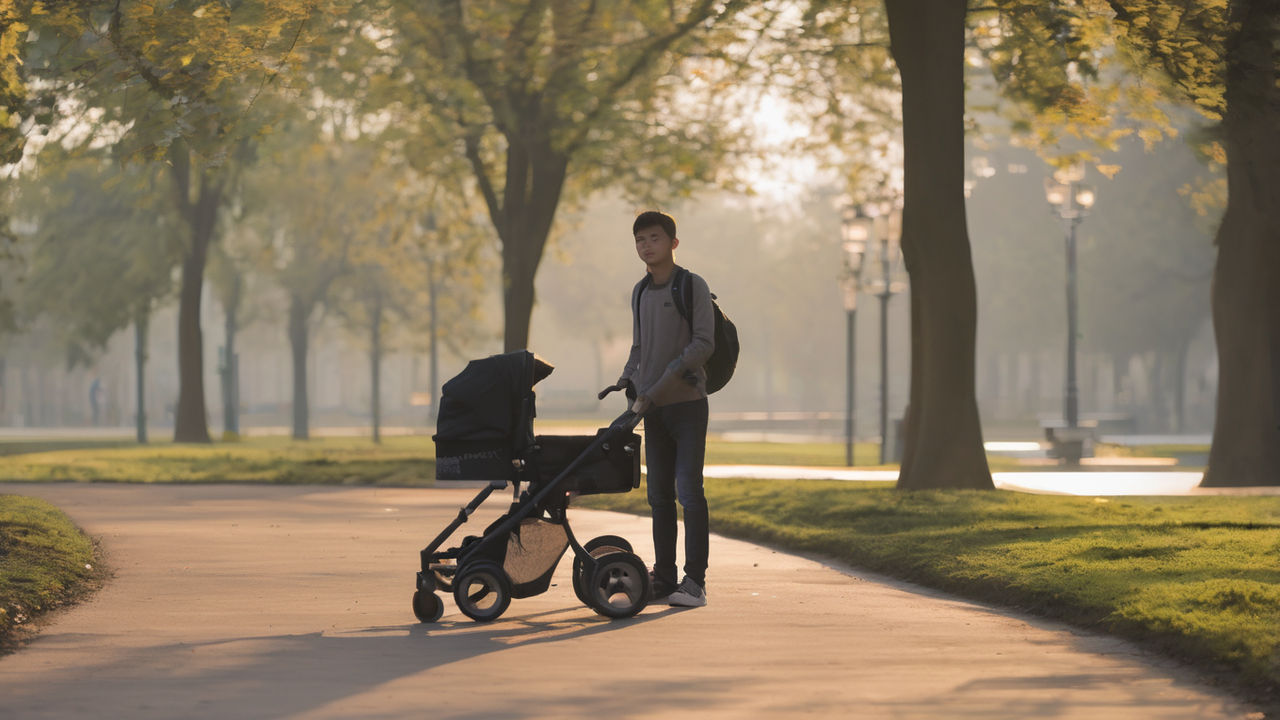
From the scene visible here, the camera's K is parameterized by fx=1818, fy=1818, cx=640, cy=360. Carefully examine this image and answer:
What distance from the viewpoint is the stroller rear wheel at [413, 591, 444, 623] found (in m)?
8.98

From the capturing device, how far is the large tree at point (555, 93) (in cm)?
2467

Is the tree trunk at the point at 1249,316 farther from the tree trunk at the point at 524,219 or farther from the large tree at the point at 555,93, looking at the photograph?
the tree trunk at the point at 524,219

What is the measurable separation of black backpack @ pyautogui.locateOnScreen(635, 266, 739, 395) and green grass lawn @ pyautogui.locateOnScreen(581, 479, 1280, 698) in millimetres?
2157

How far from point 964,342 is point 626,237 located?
227 ft

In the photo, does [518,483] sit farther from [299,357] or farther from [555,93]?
[299,357]

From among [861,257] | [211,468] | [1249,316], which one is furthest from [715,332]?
[861,257]

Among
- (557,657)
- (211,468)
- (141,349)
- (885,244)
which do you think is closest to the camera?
(557,657)

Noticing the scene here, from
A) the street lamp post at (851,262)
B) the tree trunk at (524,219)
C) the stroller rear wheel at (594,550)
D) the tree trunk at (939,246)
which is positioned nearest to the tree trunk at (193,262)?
the tree trunk at (524,219)

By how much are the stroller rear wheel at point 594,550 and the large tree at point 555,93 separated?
13.4 m

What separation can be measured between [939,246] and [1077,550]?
655 cm

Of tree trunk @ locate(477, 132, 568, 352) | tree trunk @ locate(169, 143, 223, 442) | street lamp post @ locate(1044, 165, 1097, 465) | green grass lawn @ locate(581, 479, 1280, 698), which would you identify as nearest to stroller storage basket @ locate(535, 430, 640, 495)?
green grass lawn @ locate(581, 479, 1280, 698)

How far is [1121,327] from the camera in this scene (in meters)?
58.8

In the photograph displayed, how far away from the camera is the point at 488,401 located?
28.6 ft

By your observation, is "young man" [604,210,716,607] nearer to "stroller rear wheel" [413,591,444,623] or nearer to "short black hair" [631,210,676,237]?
"short black hair" [631,210,676,237]
